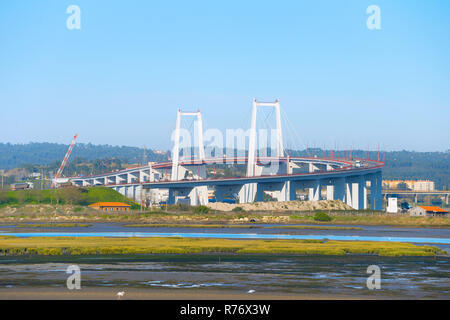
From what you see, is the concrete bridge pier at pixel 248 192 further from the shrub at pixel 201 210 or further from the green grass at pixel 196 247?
the green grass at pixel 196 247

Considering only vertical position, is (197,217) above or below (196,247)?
below

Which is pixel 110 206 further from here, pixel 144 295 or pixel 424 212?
pixel 144 295

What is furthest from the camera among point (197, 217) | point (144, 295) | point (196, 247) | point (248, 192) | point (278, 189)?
point (248, 192)

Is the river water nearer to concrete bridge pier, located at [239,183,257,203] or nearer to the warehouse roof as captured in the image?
→ the warehouse roof

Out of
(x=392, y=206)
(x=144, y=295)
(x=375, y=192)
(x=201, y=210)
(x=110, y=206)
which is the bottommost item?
(x=392, y=206)

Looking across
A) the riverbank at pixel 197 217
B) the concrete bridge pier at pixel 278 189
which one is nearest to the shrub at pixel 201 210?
the riverbank at pixel 197 217

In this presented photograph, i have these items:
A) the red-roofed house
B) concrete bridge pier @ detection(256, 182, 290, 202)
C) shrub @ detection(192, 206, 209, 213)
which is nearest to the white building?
the red-roofed house

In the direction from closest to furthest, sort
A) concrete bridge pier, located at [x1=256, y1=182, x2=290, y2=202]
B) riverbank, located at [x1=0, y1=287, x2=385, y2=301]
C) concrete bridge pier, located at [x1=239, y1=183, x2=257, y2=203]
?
riverbank, located at [x1=0, y1=287, x2=385, y2=301] → concrete bridge pier, located at [x1=256, y1=182, x2=290, y2=202] → concrete bridge pier, located at [x1=239, y1=183, x2=257, y2=203]

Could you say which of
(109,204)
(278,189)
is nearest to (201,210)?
(109,204)

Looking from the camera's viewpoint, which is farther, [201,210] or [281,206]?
[281,206]
